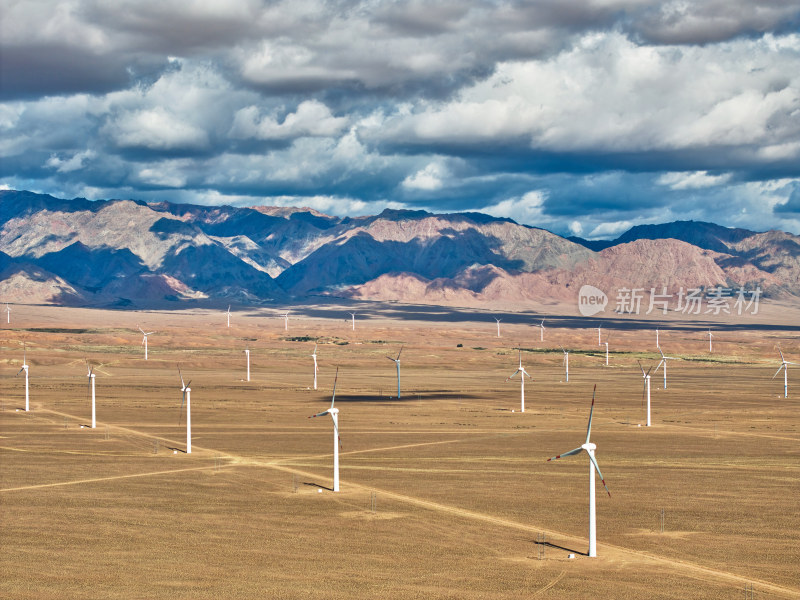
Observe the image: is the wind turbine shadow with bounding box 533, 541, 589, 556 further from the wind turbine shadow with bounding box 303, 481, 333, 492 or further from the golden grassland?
the wind turbine shadow with bounding box 303, 481, 333, 492

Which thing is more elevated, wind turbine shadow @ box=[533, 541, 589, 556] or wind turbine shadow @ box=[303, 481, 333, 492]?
wind turbine shadow @ box=[533, 541, 589, 556]

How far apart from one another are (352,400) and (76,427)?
38.9 meters

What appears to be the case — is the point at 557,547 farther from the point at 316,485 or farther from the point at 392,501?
the point at 316,485

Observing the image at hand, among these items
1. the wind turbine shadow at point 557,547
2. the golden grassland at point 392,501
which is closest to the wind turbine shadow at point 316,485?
the golden grassland at point 392,501

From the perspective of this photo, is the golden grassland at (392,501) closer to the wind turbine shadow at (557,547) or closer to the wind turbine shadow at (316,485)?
the wind turbine shadow at (557,547)

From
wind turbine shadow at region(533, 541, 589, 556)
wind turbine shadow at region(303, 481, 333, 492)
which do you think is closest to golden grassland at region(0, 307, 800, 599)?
wind turbine shadow at region(533, 541, 589, 556)

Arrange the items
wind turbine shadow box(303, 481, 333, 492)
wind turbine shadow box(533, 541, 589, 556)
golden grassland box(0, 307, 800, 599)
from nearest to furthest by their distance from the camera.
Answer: golden grassland box(0, 307, 800, 599)
wind turbine shadow box(533, 541, 589, 556)
wind turbine shadow box(303, 481, 333, 492)

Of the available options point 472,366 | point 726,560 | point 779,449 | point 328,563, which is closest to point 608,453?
point 779,449

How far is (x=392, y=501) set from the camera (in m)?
55.3

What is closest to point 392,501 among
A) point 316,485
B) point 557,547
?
point 316,485

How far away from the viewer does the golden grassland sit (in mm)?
39156

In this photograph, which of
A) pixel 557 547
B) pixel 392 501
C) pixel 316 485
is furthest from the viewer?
pixel 316 485

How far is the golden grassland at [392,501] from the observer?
39.2 metres

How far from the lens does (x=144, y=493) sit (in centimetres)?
5706
